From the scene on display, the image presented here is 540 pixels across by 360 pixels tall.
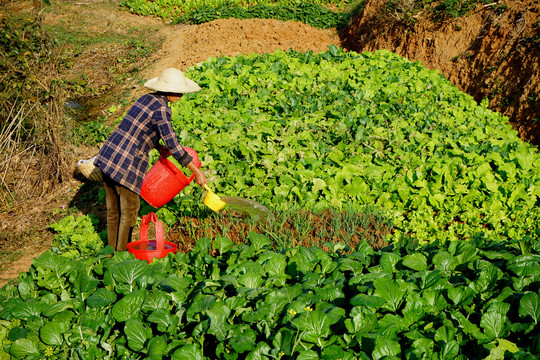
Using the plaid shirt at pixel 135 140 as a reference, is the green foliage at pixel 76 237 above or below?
below

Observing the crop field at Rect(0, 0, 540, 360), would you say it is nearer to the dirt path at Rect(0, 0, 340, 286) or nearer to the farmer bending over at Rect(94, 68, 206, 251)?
the dirt path at Rect(0, 0, 340, 286)

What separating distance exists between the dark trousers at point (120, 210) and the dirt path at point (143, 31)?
114cm

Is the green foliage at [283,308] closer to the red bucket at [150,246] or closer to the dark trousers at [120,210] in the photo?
the red bucket at [150,246]

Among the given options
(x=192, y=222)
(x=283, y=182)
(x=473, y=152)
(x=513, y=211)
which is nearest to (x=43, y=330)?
(x=192, y=222)

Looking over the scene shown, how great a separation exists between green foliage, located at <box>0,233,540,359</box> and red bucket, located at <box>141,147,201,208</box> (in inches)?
37.5

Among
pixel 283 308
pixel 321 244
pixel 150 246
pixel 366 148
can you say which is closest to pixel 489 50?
pixel 366 148

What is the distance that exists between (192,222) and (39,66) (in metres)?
3.26

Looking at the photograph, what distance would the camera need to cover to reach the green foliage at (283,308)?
2.01 metres

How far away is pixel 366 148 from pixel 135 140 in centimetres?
315

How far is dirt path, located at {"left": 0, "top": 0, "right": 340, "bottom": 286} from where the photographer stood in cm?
504

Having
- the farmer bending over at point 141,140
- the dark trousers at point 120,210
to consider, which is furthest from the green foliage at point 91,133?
the farmer bending over at point 141,140

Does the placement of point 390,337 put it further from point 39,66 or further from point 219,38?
point 219,38

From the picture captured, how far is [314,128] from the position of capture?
618cm

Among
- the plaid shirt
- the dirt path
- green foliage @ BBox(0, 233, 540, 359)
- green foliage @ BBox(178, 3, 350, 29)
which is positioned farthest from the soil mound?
the plaid shirt
